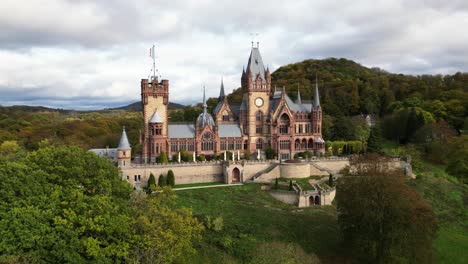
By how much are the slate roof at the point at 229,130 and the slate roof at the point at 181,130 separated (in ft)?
15.7

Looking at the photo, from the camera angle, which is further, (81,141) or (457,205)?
(81,141)

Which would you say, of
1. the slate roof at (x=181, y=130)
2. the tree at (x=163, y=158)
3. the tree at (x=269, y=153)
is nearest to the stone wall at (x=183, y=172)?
the tree at (x=163, y=158)

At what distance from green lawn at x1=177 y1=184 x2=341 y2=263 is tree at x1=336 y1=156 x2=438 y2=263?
396 centimetres

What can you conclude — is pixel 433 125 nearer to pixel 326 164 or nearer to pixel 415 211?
pixel 326 164

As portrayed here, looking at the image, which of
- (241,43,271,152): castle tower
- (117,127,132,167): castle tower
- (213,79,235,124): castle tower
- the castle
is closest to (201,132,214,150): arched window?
the castle

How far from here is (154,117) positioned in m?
59.4

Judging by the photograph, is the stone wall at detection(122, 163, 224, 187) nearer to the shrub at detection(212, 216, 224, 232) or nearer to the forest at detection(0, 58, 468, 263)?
the forest at detection(0, 58, 468, 263)

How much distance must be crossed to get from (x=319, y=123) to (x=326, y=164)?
969cm

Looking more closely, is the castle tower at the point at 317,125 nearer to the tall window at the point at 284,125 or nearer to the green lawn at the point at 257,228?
the tall window at the point at 284,125

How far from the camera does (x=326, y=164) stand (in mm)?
62000

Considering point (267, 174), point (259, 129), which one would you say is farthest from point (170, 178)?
point (259, 129)

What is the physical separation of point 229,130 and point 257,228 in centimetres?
2689

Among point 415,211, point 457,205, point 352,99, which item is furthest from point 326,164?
point 352,99

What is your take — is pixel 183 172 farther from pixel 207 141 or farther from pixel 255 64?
pixel 255 64
